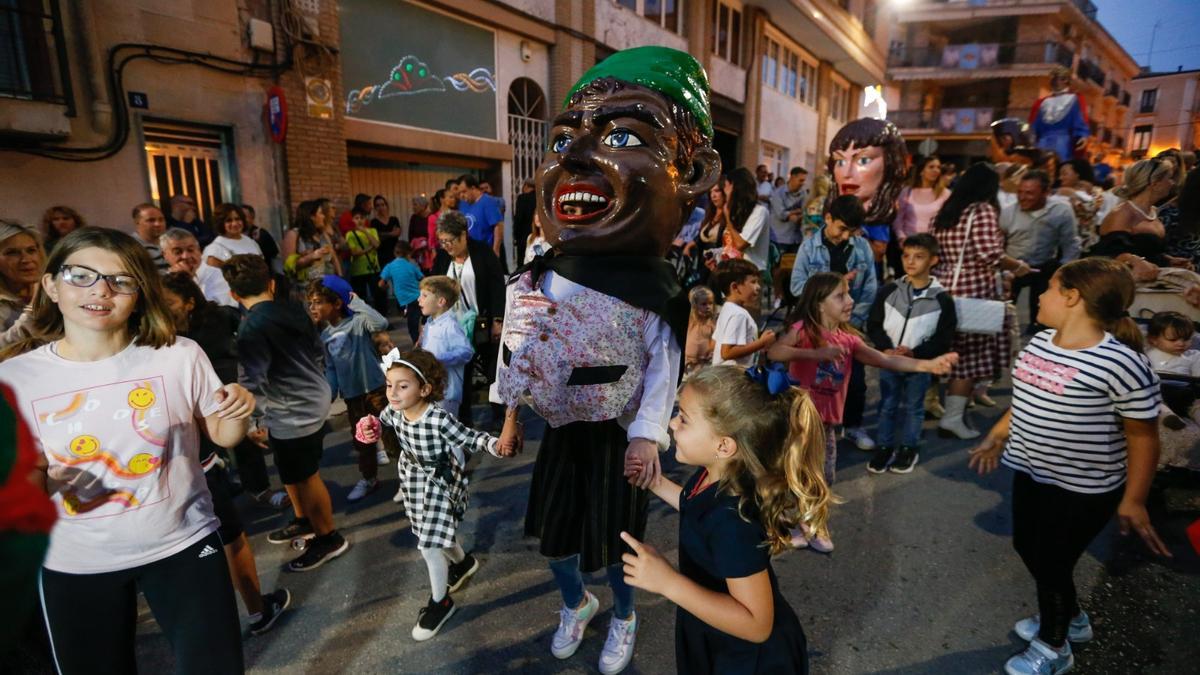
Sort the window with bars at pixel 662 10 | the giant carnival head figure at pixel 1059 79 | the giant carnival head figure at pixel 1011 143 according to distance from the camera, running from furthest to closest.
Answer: the window with bars at pixel 662 10 < the giant carnival head figure at pixel 1059 79 < the giant carnival head figure at pixel 1011 143

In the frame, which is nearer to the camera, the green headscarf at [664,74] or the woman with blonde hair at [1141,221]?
the green headscarf at [664,74]

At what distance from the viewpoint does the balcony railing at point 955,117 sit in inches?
1002

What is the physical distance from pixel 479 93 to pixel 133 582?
941cm

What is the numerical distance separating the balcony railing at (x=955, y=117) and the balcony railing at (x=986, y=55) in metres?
1.82

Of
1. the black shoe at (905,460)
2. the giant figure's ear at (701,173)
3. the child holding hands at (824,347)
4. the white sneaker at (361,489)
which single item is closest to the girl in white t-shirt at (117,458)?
the giant figure's ear at (701,173)

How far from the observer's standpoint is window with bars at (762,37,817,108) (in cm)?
1788

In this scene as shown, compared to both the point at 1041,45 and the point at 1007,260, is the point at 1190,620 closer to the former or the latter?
the point at 1007,260

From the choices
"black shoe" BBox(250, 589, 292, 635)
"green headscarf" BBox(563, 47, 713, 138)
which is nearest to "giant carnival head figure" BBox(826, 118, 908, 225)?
"green headscarf" BBox(563, 47, 713, 138)

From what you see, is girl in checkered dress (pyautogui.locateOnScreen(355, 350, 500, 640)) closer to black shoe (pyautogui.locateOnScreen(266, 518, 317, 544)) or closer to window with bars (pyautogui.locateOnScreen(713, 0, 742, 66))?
black shoe (pyautogui.locateOnScreen(266, 518, 317, 544))

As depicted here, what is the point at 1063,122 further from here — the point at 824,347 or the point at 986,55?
the point at 986,55

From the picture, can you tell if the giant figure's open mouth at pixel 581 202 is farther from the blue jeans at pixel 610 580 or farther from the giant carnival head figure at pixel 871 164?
the giant carnival head figure at pixel 871 164

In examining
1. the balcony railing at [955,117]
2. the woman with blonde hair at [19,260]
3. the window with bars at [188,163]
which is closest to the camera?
the woman with blonde hair at [19,260]

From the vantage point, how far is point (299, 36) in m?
7.20

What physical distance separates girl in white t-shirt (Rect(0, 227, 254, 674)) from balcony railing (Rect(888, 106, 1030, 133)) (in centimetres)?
2975
